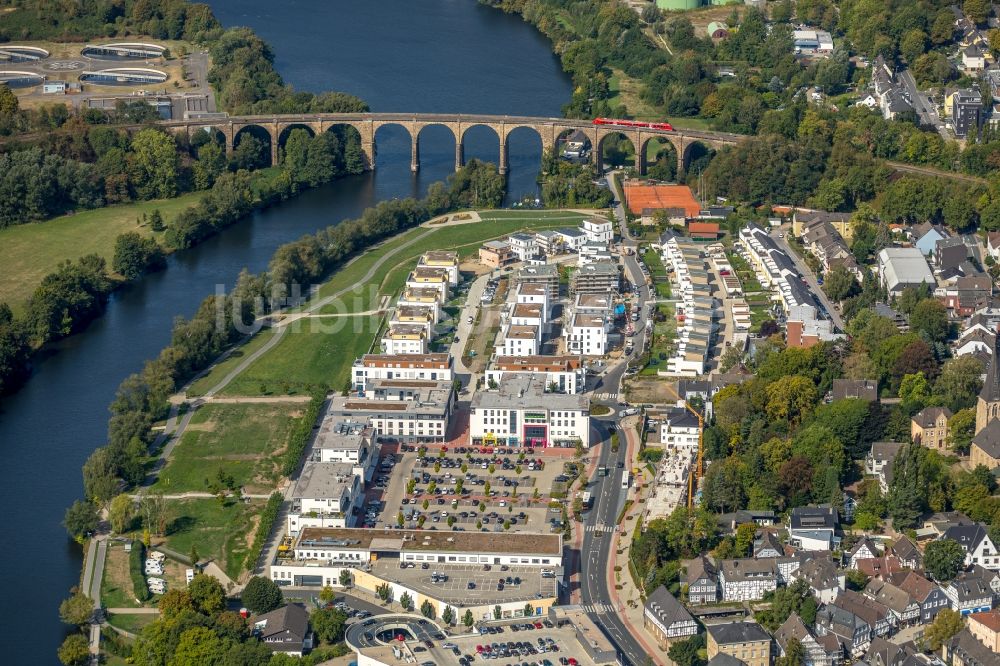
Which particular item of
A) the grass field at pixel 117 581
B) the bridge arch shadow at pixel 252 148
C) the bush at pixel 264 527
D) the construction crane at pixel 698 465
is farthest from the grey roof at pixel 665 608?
the bridge arch shadow at pixel 252 148

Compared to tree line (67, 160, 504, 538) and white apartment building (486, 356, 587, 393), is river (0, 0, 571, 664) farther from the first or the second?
white apartment building (486, 356, 587, 393)

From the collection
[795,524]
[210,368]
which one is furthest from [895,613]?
[210,368]

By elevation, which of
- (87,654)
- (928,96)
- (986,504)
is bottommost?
(87,654)

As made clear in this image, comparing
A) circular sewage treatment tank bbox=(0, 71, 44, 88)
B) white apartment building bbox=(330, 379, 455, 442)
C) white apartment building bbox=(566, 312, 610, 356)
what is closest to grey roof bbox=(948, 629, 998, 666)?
white apartment building bbox=(330, 379, 455, 442)

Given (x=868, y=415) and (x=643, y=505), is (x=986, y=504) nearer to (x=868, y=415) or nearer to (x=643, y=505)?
(x=868, y=415)

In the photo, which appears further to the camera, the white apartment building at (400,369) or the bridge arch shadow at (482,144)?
the bridge arch shadow at (482,144)

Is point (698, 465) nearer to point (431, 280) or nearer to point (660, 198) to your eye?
point (431, 280)

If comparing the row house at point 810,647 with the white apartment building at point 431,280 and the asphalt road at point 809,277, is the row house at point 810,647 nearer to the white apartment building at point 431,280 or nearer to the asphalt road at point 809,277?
the asphalt road at point 809,277
